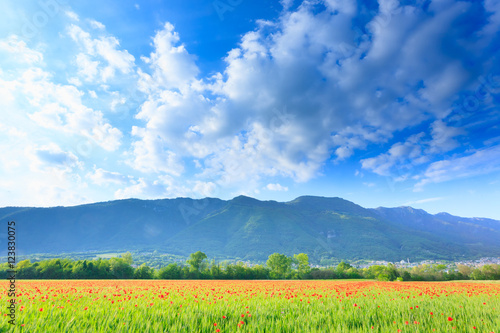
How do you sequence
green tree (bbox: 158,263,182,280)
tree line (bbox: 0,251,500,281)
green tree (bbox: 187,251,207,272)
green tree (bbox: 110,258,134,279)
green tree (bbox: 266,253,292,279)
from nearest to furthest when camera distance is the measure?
tree line (bbox: 0,251,500,281), green tree (bbox: 110,258,134,279), green tree (bbox: 158,263,182,280), green tree (bbox: 187,251,207,272), green tree (bbox: 266,253,292,279)

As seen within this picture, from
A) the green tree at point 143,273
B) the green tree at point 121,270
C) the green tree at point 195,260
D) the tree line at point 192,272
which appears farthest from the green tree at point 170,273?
the green tree at point 195,260

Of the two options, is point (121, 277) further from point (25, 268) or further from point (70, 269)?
point (25, 268)

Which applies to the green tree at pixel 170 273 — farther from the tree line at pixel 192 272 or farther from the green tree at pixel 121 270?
the green tree at pixel 121 270

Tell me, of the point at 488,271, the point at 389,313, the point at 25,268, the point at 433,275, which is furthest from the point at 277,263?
the point at 389,313

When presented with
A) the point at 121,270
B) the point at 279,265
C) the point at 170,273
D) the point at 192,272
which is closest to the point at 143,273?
the point at 121,270

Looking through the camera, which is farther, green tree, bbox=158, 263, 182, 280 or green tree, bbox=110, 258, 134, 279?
green tree, bbox=158, 263, 182, 280

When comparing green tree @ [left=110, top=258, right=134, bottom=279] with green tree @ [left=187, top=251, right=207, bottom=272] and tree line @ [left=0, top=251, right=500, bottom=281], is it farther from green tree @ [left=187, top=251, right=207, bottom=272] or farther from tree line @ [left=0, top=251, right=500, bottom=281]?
green tree @ [left=187, top=251, right=207, bottom=272]

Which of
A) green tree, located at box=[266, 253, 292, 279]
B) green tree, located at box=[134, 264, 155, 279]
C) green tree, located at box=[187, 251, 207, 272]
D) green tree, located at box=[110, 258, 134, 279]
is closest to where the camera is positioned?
green tree, located at box=[110, 258, 134, 279]

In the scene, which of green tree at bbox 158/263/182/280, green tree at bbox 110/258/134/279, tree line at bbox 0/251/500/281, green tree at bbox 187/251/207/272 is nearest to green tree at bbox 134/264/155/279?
tree line at bbox 0/251/500/281

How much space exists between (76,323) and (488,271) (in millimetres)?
91921

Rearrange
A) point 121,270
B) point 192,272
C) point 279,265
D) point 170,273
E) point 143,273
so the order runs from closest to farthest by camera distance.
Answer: point 121,270, point 143,273, point 170,273, point 192,272, point 279,265

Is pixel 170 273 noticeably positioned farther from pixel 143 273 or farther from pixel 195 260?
pixel 195 260

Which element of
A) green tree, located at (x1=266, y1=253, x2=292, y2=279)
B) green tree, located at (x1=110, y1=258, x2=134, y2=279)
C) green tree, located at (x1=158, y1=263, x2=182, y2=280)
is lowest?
green tree, located at (x1=266, y1=253, x2=292, y2=279)

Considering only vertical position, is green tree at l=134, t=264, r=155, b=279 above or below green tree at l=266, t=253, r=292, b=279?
above
